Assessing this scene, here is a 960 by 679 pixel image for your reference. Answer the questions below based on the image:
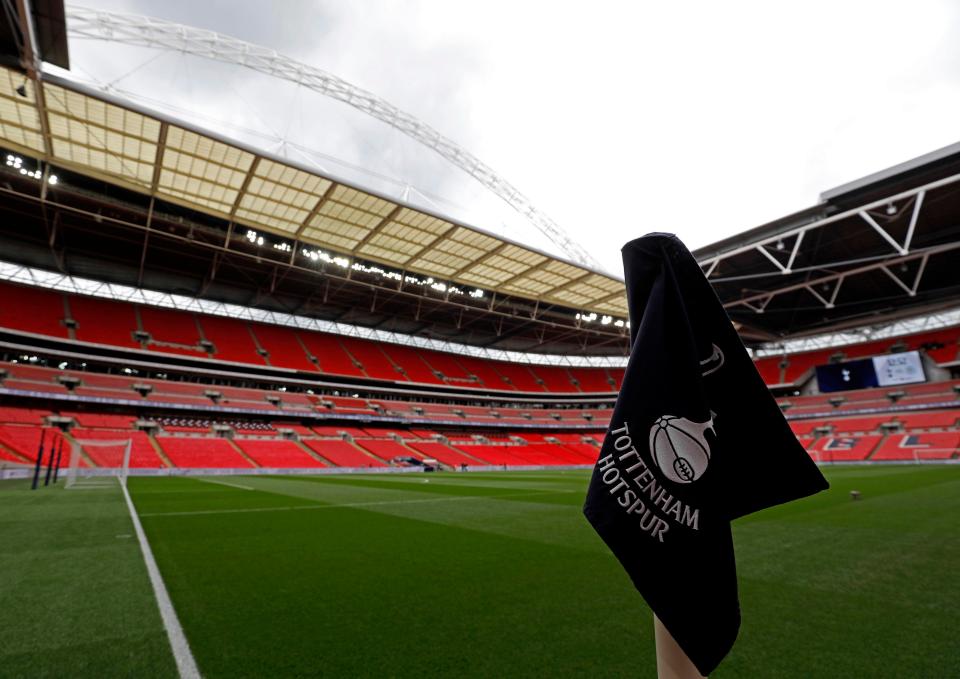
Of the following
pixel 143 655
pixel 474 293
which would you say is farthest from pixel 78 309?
pixel 143 655

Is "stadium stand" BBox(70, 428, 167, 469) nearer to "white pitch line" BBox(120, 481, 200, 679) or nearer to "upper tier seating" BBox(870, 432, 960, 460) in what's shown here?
"white pitch line" BBox(120, 481, 200, 679)

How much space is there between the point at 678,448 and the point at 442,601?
3.59 meters


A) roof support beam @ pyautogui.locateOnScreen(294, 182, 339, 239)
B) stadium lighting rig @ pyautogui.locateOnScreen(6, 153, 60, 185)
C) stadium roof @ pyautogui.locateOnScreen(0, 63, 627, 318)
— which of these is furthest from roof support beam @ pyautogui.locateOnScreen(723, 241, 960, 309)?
stadium lighting rig @ pyautogui.locateOnScreen(6, 153, 60, 185)

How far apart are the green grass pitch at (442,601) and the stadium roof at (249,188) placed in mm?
17582

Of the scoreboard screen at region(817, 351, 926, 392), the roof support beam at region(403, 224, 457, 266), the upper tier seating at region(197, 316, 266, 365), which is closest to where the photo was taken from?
the roof support beam at region(403, 224, 457, 266)

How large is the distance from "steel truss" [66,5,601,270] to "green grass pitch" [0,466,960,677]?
20.0 m

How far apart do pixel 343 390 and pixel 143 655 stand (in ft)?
141

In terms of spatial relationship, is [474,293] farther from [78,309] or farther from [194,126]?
[78,309]

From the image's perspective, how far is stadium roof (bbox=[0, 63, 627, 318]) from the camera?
60.6 ft

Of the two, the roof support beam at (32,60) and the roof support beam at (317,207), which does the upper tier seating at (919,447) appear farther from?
the roof support beam at (32,60)

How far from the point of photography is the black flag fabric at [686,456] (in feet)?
A: 3.29

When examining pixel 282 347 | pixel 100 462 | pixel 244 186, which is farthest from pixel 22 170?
pixel 282 347

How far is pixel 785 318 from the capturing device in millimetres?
34531

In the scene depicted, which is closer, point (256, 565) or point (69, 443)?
point (256, 565)
